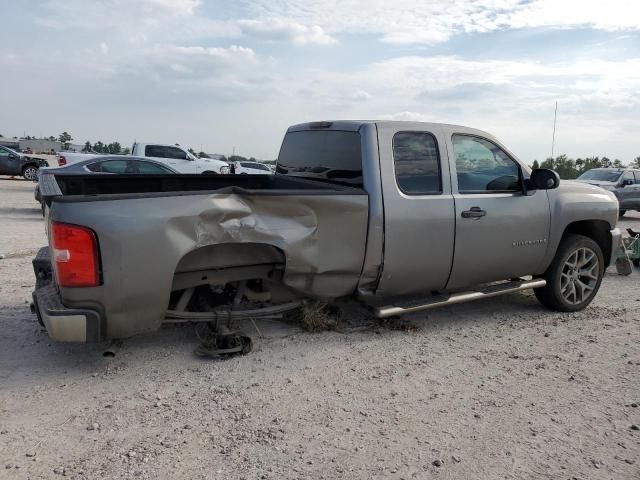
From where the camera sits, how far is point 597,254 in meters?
5.96

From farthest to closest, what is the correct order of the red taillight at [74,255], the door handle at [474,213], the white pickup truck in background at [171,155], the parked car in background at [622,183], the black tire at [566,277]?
the white pickup truck in background at [171,155] → the parked car in background at [622,183] → the black tire at [566,277] → the door handle at [474,213] → the red taillight at [74,255]

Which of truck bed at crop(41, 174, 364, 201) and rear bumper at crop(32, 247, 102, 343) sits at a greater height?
truck bed at crop(41, 174, 364, 201)

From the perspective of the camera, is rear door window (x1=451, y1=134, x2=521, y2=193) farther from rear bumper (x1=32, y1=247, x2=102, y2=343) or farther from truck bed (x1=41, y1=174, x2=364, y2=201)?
rear bumper (x1=32, y1=247, x2=102, y2=343)

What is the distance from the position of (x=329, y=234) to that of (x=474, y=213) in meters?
1.47

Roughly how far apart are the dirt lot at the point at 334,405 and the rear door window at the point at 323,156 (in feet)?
4.76

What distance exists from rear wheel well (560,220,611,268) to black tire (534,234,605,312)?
192 millimetres

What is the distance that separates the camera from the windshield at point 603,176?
17.1 m

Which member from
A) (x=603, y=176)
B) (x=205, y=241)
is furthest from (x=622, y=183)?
(x=205, y=241)

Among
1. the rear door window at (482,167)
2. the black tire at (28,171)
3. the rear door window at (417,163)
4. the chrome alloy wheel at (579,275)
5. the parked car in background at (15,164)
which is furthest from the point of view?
the black tire at (28,171)

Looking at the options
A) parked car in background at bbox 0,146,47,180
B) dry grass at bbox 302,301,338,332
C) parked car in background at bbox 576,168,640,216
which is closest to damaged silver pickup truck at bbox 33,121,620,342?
dry grass at bbox 302,301,338,332

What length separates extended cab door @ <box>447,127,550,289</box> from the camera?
5.00m

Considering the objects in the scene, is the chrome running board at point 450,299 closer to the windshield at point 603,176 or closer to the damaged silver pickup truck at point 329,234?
the damaged silver pickup truck at point 329,234

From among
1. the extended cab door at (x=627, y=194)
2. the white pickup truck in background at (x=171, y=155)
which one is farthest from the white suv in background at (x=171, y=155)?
the extended cab door at (x=627, y=194)

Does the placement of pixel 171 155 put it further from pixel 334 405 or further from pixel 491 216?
pixel 334 405
